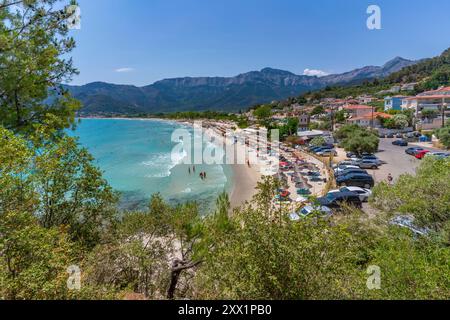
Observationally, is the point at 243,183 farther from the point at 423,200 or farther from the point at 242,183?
the point at 423,200

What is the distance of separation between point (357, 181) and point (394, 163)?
1042cm

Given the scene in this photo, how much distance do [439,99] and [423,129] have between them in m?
12.7

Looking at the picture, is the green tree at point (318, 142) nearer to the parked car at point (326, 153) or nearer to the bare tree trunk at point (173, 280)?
the parked car at point (326, 153)

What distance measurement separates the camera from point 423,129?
157ft

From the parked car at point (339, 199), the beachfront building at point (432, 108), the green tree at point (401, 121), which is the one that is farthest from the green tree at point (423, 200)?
the green tree at point (401, 121)

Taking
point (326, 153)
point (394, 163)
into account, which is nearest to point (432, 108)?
point (326, 153)

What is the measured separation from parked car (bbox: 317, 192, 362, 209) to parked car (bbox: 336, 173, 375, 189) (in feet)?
13.8

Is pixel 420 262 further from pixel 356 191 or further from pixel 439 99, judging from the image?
pixel 439 99

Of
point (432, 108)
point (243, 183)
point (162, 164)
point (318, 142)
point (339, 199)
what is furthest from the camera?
point (432, 108)

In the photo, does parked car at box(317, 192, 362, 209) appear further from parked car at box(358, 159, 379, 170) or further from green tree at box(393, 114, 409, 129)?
green tree at box(393, 114, 409, 129)

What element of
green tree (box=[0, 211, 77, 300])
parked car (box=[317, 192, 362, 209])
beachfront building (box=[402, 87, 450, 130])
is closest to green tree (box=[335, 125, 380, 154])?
parked car (box=[317, 192, 362, 209])

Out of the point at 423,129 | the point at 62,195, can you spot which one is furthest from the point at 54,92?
the point at 423,129

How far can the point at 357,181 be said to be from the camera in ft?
74.5

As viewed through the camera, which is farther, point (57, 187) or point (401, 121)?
point (401, 121)
